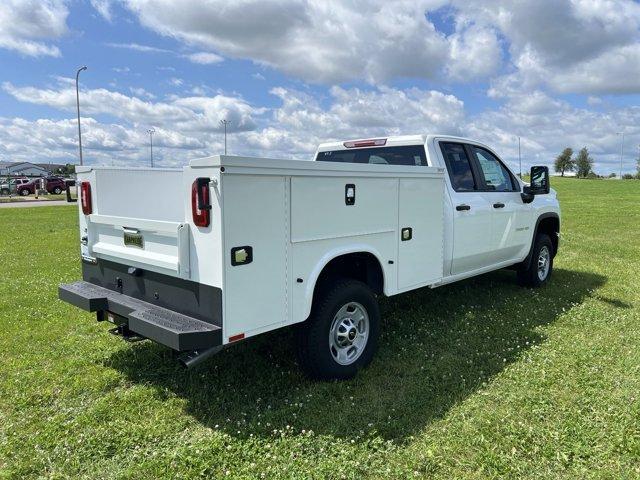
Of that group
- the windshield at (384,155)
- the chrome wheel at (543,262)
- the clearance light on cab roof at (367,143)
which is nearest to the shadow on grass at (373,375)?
the chrome wheel at (543,262)

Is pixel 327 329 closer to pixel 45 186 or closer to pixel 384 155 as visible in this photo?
pixel 384 155

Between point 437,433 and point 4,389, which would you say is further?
point 4,389

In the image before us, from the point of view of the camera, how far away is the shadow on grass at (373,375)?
3.63m

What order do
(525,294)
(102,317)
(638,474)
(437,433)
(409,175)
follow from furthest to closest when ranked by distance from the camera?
(525,294) < (409,175) < (102,317) < (437,433) < (638,474)

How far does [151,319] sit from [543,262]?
232 inches

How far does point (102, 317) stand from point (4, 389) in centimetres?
93

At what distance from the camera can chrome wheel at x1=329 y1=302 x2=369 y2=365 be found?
13.6ft

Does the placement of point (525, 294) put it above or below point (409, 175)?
below

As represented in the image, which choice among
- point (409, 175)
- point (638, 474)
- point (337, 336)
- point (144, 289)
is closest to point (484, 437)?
point (638, 474)

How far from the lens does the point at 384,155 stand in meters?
5.73

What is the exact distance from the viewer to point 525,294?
6.97m

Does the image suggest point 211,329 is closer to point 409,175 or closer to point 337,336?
point 337,336

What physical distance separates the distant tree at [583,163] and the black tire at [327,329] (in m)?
125

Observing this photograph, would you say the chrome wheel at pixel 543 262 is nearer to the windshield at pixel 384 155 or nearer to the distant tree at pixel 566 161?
the windshield at pixel 384 155
